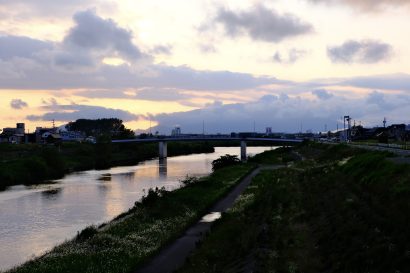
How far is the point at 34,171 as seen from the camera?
3438 inches

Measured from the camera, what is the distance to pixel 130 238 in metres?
31.7

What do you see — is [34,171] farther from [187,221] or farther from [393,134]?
[393,134]

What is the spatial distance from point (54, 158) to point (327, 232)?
82864 millimetres

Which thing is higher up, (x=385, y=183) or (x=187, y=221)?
(x=385, y=183)

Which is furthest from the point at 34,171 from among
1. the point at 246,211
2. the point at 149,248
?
the point at 149,248

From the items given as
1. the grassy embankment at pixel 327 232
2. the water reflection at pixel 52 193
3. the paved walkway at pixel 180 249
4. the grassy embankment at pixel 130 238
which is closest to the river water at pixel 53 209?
the water reflection at pixel 52 193

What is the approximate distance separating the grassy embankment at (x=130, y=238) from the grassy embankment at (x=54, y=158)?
123ft

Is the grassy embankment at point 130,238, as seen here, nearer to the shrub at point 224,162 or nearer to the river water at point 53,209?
the river water at point 53,209

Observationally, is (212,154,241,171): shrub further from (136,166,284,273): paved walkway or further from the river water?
(136,166,284,273): paved walkway

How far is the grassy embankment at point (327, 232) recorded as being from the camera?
1888cm

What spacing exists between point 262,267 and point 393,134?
151m

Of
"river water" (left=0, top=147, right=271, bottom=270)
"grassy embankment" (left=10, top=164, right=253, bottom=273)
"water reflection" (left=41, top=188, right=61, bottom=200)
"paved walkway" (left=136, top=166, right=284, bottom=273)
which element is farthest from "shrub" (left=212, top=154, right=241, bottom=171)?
"paved walkway" (left=136, top=166, right=284, bottom=273)

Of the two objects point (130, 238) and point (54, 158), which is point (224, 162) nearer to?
point (54, 158)

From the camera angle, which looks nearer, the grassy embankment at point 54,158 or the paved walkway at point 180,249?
the paved walkway at point 180,249
